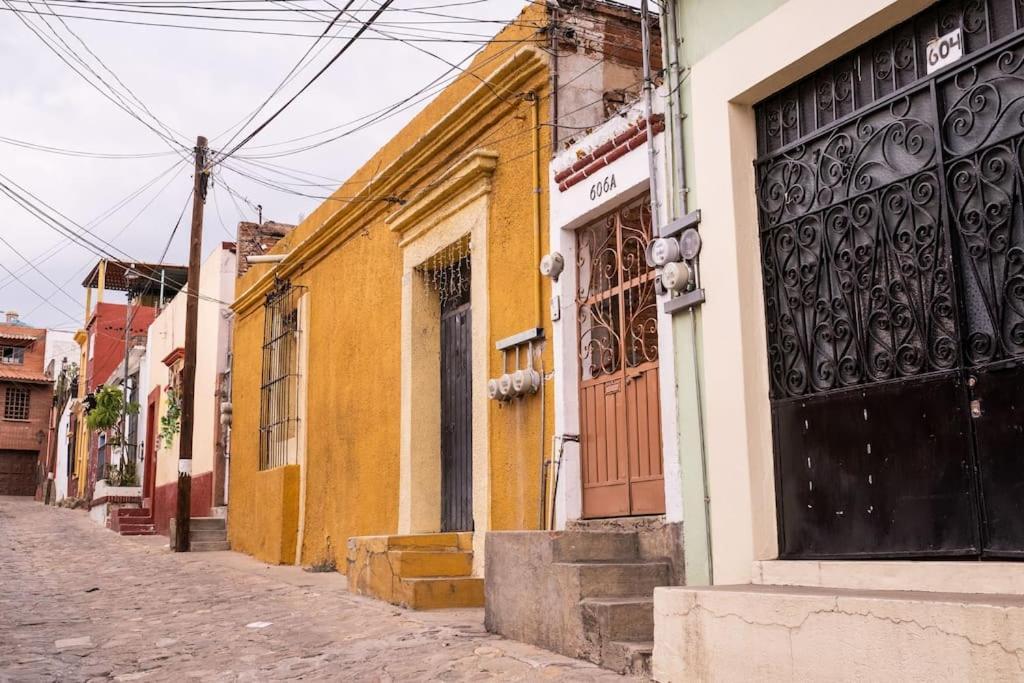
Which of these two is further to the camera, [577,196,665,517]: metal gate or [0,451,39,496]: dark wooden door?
[0,451,39,496]: dark wooden door

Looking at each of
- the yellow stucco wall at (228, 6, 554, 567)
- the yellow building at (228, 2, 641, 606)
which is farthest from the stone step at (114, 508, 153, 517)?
the yellow building at (228, 2, 641, 606)

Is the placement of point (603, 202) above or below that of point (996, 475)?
above

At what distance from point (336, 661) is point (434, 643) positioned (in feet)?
2.04

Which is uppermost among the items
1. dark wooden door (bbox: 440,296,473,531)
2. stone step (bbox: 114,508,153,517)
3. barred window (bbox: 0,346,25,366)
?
barred window (bbox: 0,346,25,366)

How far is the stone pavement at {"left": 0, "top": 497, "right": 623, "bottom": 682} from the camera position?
18.8 feet

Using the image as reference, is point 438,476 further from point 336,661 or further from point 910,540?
point 910,540

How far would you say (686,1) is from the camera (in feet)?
20.0

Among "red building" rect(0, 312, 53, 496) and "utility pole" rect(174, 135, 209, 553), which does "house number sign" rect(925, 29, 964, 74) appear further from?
"red building" rect(0, 312, 53, 496)

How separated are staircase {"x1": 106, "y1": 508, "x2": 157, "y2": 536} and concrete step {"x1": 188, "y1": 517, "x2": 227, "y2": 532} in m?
4.79

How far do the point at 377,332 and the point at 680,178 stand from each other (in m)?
5.36

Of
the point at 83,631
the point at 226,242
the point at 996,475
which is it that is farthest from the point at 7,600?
the point at 226,242

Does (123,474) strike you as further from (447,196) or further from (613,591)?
(613,591)

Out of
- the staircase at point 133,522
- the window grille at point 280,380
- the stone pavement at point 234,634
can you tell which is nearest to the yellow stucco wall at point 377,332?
the window grille at point 280,380

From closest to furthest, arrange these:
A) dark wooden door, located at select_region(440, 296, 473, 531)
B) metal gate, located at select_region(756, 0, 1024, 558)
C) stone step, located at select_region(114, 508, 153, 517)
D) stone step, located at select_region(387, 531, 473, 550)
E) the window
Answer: metal gate, located at select_region(756, 0, 1024, 558) < stone step, located at select_region(387, 531, 473, 550) < dark wooden door, located at select_region(440, 296, 473, 531) < stone step, located at select_region(114, 508, 153, 517) < the window
